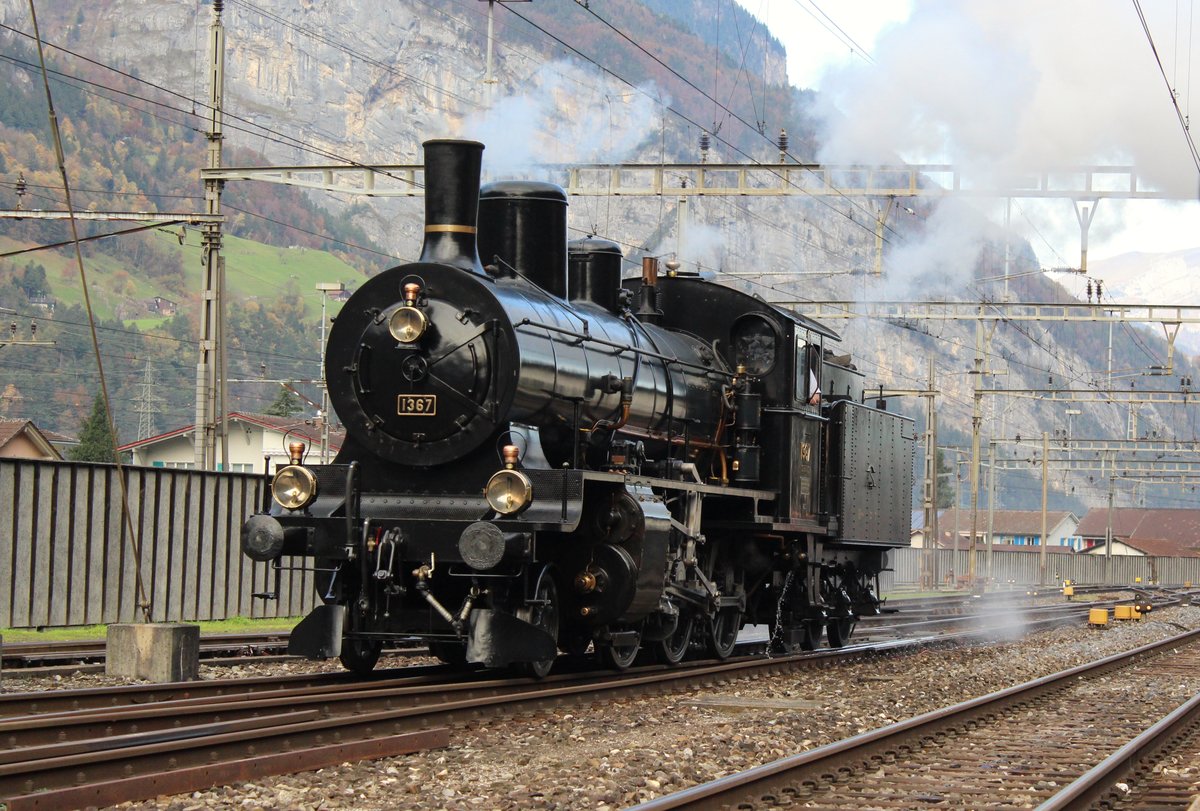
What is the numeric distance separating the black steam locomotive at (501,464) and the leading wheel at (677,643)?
23 millimetres

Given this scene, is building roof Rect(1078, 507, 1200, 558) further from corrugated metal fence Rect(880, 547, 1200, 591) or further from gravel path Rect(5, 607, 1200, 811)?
gravel path Rect(5, 607, 1200, 811)

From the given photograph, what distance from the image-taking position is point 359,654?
11289 mm

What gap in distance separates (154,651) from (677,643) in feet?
16.4

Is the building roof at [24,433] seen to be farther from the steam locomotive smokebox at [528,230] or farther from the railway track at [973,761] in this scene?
the railway track at [973,761]

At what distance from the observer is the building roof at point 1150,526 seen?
3875 inches

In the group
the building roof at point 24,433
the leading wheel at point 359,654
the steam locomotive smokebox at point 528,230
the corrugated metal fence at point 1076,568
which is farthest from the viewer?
the corrugated metal fence at point 1076,568

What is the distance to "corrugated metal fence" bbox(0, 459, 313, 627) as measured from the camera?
14766 mm

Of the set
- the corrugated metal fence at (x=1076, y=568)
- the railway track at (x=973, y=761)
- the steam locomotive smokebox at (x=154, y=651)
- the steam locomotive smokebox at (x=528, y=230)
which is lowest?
the corrugated metal fence at (x=1076, y=568)

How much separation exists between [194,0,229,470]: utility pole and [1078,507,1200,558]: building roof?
3339 inches

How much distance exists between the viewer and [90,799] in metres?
6.09

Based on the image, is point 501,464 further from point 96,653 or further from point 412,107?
point 412,107

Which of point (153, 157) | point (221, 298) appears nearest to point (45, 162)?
point (153, 157)

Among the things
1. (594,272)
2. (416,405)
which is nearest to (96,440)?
(594,272)

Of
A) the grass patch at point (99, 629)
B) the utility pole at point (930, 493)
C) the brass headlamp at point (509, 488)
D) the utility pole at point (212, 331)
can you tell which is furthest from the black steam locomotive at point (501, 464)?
the utility pole at point (930, 493)
